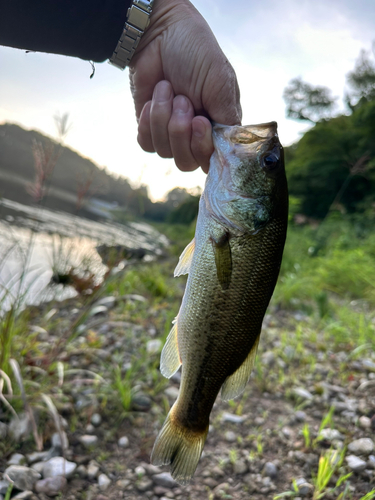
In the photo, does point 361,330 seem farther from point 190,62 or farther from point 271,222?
point 190,62

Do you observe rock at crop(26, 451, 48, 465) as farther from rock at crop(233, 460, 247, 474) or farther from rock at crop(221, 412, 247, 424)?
rock at crop(221, 412, 247, 424)

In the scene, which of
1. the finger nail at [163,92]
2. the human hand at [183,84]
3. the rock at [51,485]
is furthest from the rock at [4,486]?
the finger nail at [163,92]

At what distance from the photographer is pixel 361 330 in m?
4.18

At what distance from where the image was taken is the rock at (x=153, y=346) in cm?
381

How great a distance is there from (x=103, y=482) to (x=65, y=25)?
285cm

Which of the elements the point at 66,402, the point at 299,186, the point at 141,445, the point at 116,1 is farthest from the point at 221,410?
the point at 299,186

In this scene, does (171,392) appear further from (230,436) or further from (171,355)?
(171,355)

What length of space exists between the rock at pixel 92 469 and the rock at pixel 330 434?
1.70 m

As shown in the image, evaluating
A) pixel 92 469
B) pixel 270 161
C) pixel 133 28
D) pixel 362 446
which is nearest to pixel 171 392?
pixel 92 469

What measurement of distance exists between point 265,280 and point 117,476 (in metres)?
1.82

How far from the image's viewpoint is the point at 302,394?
3344 millimetres

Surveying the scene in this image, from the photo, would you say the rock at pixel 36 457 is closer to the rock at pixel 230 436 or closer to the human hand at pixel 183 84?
the rock at pixel 230 436

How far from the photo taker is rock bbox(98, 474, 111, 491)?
2225 mm

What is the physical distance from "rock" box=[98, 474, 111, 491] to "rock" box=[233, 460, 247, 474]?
905 millimetres
